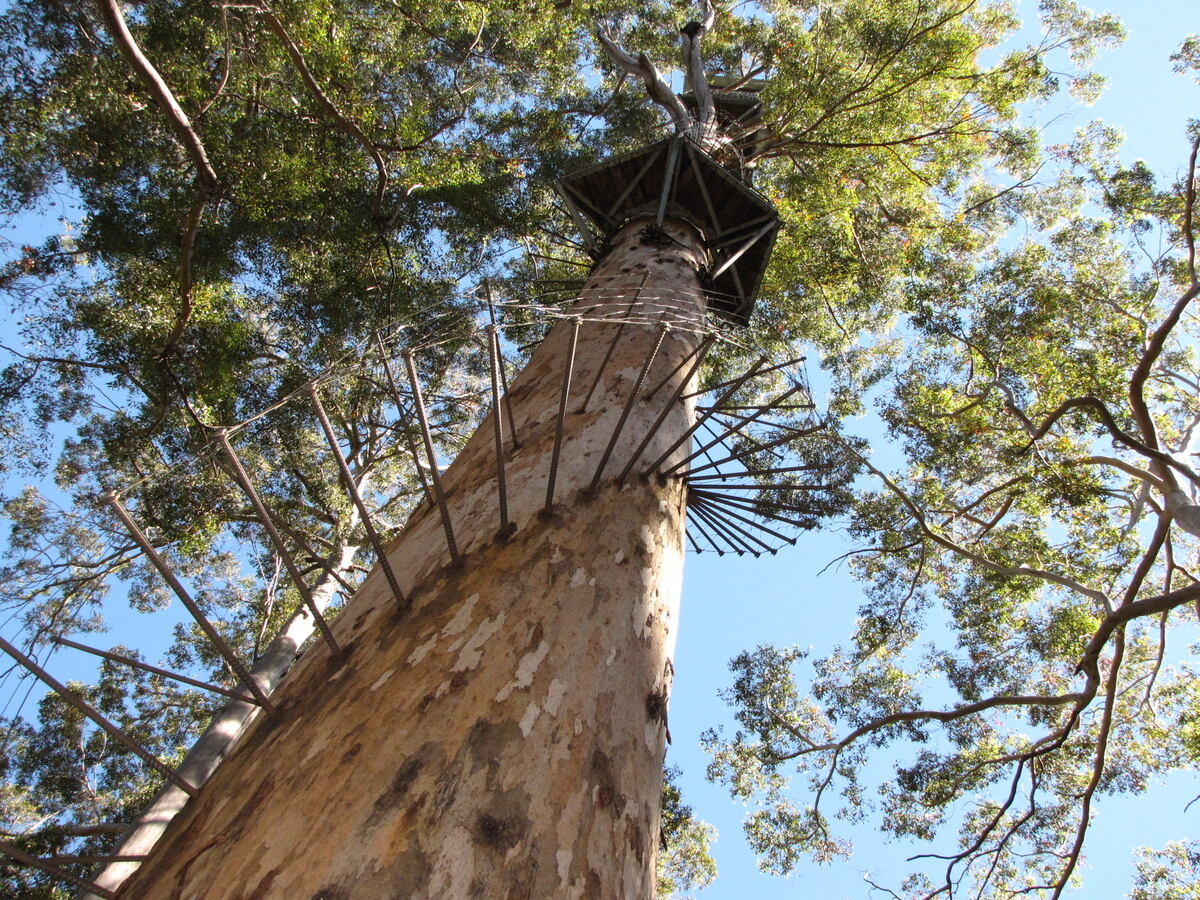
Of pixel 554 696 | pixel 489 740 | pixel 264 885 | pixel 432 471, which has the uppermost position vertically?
pixel 432 471

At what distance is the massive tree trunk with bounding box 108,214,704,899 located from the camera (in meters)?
1.09

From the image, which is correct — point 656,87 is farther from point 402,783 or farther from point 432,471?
point 402,783

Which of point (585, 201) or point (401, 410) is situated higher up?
point (585, 201)

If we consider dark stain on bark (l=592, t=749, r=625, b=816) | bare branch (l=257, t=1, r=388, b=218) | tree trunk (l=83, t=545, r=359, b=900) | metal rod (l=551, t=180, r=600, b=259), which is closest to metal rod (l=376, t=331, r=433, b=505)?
dark stain on bark (l=592, t=749, r=625, b=816)

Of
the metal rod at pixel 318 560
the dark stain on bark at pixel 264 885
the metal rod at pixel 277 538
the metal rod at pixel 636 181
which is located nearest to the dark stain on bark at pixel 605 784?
the dark stain on bark at pixel 264 885

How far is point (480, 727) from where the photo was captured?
1.27 metres

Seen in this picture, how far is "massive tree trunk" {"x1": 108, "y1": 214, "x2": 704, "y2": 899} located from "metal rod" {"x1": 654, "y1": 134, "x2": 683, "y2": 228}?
2832 mm

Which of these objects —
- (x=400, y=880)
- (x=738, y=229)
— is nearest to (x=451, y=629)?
(x=400, y=880)

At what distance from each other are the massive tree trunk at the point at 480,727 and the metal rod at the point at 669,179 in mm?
2832

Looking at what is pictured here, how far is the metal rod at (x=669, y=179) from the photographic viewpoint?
4598 mm

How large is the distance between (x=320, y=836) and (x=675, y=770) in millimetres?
8656

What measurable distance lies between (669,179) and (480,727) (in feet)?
13.9

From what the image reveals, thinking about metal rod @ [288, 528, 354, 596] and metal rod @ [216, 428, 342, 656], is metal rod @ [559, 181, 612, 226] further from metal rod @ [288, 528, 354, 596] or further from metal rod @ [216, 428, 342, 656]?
metal rod @ [216, 428, 342, 656]

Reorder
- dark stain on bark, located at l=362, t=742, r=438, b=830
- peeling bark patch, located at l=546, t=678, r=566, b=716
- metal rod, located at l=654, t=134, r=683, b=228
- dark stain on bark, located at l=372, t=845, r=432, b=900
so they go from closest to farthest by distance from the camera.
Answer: dark stain on bark, located at l=372, t=845, r=432, b=900 < dark stain on bark, located at l=362, t=742, r=438, b=830 < peeling bark patch, located at l=546, t=678, r=566, b=716 < metal rod, located at l=654, t=134, r=683, b=228
